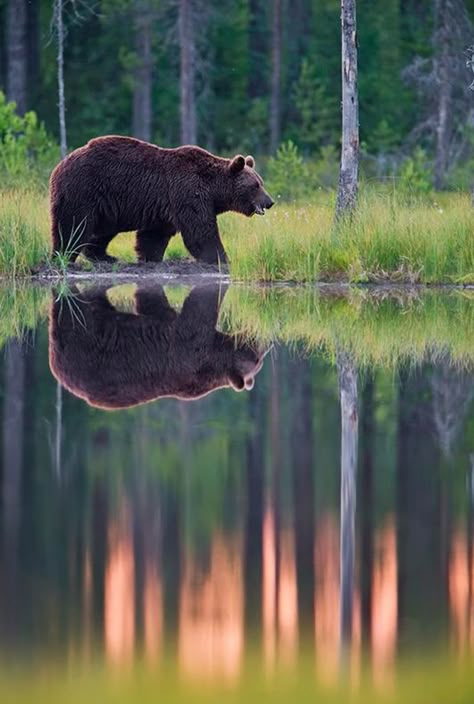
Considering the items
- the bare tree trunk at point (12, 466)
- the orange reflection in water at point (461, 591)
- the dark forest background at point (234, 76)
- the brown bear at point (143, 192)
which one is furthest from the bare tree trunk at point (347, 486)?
the dark forest background at point (234, 76)

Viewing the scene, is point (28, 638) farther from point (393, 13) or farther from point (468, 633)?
A: point (393, 13)

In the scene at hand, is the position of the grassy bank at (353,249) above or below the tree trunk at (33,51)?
below

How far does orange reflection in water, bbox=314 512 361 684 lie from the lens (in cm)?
469

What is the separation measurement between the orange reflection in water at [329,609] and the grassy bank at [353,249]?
425 inches

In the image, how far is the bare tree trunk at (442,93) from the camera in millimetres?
36259

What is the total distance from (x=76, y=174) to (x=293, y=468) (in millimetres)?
10255

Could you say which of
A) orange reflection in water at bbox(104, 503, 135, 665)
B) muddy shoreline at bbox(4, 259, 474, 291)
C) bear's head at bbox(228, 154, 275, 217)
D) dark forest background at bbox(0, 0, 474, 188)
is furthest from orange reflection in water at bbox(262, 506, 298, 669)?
dark forest background at bbox(0, 0, 474, 188)

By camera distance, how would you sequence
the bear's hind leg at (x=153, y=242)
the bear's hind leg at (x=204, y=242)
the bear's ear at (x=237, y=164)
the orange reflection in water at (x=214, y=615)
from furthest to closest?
the bear's hind leg at (x=153, y=242)
the bear's hind leg at (x=204, y=242)
the bear's ear at (x=237, y=164)
the orange reflection in water at (x=214, y=615)

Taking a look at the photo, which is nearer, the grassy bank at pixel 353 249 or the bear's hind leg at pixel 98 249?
the grassy bank at pixel 353 249

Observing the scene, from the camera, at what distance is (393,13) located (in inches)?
1741

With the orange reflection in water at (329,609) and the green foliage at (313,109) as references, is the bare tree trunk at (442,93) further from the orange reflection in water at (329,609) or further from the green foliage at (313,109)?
the orange reflection in water at (329,609)

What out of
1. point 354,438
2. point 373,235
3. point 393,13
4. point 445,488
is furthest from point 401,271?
point 393,13

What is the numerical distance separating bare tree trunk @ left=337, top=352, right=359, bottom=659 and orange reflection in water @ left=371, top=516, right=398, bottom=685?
0.08 m

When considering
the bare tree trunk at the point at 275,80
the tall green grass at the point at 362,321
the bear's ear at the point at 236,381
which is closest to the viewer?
the bear's ear at the point at 236,381
